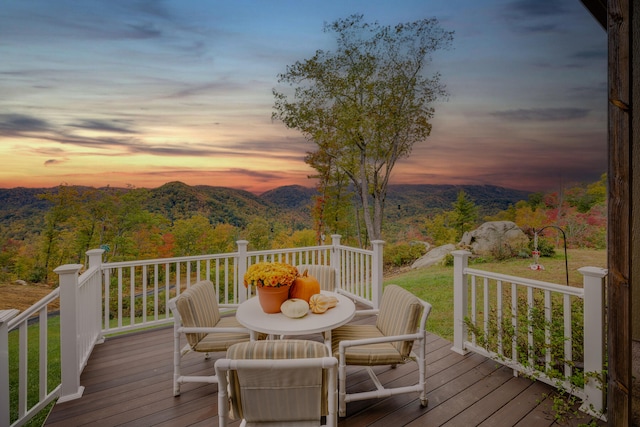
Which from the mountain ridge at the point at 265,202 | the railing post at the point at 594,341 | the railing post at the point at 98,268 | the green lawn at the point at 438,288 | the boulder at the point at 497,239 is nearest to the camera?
the railing post at the point at 594,341

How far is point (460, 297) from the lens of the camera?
3.44 m

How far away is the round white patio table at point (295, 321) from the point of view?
2295 millimetres

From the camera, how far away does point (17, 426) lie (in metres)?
2.17

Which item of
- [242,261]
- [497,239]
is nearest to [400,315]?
[242,261]

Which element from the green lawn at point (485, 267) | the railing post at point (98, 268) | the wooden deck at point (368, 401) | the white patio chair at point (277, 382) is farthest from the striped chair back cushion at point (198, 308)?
the green lawn at point (485, 267)

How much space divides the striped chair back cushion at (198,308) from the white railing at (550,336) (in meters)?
2.44

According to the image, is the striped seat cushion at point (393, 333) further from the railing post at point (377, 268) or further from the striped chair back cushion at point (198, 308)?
the railing post at point (377, 268)

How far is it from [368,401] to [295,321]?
3.00ft

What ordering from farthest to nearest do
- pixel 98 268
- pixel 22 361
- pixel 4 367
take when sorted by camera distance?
pixel 98 268 → pixel 22 361 → pixel 4 367

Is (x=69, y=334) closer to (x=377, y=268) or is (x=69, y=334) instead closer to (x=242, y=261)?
(x=242, y=261)

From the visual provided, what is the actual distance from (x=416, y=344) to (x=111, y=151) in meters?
7.95

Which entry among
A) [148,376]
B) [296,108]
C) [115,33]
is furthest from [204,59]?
[148,376]

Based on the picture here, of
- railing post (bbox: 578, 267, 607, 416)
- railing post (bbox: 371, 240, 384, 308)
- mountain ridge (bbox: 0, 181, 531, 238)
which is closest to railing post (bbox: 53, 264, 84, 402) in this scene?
railing post (bbox: 371, 240, 384, 308)

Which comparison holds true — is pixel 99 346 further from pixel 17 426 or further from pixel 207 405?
pixel 207 405
